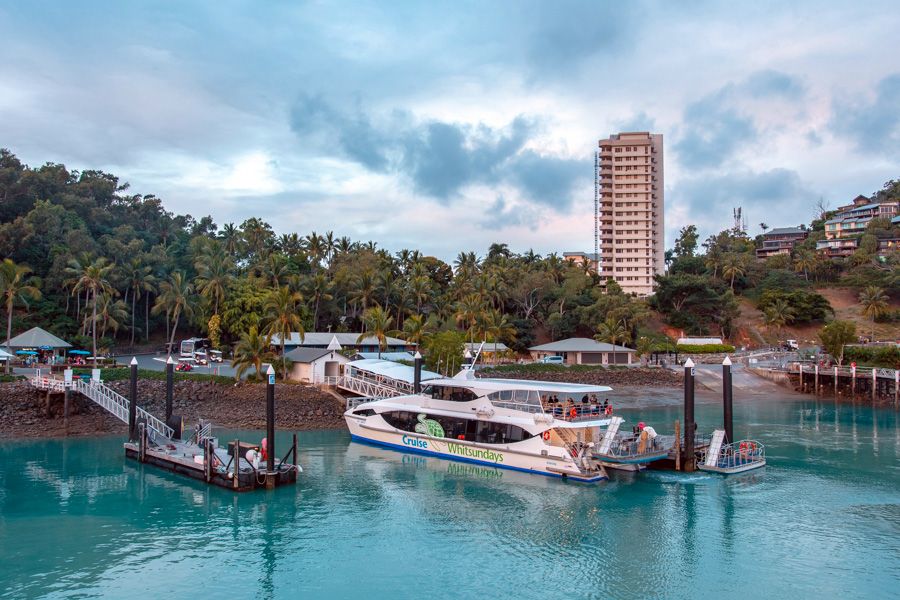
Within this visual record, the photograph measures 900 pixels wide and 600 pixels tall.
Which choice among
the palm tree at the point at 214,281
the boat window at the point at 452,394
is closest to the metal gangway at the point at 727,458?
the boat window at the point at 452,394

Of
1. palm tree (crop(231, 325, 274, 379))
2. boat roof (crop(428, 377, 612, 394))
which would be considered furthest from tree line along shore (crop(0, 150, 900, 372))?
boat roof (crop(428, 377, 612, 394))

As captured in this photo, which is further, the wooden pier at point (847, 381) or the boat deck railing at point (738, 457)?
the wooden pier at point (847, 381)

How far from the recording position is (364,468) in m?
31.1

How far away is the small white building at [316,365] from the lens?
159 ft

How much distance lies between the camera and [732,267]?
346 feet

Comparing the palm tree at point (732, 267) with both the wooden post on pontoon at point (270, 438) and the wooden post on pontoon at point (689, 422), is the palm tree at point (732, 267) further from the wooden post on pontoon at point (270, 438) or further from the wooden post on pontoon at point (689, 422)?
the wooden post on pontoon at point (270, 438)

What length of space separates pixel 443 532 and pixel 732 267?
94348 millimetres

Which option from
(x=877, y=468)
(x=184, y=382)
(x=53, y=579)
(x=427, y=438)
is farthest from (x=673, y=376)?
(x=53, y=579)

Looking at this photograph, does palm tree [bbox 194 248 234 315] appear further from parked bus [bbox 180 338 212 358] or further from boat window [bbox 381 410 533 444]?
boat window [bbox 381 410 533 444]

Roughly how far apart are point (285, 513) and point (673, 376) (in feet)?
162

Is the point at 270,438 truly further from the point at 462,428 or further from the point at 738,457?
the point at 738,457

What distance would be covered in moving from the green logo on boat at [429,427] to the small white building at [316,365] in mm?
15703

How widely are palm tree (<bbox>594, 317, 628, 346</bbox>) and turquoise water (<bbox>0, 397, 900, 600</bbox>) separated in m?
40.0

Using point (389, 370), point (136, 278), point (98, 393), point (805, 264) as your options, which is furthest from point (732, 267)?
point (98, 393)
